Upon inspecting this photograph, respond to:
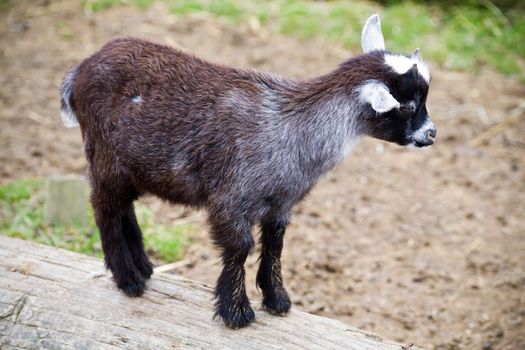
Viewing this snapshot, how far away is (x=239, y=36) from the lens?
921 centimetres

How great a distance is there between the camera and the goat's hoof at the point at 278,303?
12.8 feet

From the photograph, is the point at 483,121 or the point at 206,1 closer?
the point at 483,121

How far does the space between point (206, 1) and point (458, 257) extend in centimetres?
572

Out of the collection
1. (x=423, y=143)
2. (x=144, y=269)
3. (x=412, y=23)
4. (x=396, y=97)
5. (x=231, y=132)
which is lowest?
(x=412, y=23)

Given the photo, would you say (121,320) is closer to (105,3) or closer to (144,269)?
(144,269)

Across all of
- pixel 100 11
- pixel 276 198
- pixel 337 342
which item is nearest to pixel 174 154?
pixel 276 198

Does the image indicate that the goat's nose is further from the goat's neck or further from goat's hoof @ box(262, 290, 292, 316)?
goat's hoof @ box(262, 290, 292, 316)

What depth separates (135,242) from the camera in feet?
14.1

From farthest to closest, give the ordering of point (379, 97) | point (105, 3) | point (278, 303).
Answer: point (105, 3)
point (278, 303)
point (379, 97)

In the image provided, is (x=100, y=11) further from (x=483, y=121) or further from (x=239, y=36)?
(x=483, y=121)

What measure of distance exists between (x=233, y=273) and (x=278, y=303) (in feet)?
1.22

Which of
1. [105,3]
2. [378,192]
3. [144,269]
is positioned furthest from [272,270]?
[105,3]

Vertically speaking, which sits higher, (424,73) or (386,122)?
(424,73)

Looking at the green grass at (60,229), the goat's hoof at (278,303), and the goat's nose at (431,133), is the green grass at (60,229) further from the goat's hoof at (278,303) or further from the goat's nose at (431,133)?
the goat's nose at (431,133)
